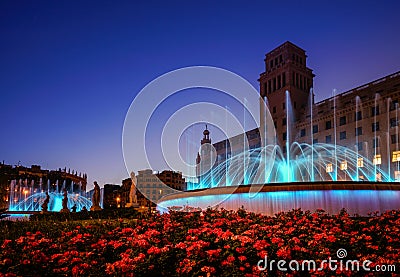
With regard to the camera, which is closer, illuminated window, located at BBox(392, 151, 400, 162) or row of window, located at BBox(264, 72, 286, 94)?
illuminated window, located at BBox(392, 151, 400, 162)

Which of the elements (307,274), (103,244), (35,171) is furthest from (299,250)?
(35,171)

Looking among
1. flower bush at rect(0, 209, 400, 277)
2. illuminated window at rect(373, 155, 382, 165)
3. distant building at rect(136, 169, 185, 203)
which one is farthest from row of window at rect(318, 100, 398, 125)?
distant building at rect(136, 169, 185, 203)

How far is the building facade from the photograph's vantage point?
4662 cm

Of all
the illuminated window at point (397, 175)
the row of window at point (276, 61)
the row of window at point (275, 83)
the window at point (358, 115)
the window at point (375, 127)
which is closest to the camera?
the illuminated window at point (397, 175)

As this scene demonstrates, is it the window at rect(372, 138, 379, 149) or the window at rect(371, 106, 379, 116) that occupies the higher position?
the window at rect(371, 106, 379, 116)

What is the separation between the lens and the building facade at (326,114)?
46625 mm

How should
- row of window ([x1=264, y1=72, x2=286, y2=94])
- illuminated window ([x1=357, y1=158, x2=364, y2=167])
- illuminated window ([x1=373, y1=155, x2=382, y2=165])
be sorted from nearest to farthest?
illuminated window ([x1=373, y1=155, x2=382, y2=165])
illuminated window ([x1=357, y1=158, x2=364, y2=167])
row of window ([x1=264, y1=72, x2=286, y2=94])

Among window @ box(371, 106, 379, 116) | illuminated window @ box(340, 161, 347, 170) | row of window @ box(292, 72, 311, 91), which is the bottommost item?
illuminated window @ box(340, 161, 347, 170)

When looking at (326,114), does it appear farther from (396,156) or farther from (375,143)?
(396,156)

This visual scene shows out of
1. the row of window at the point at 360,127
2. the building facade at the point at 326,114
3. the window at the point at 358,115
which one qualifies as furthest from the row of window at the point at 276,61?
the window at the point at 358,115

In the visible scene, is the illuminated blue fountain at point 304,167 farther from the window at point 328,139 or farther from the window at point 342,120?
the window at point 342,120

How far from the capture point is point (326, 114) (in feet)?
184

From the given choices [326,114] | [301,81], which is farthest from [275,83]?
[326,114]

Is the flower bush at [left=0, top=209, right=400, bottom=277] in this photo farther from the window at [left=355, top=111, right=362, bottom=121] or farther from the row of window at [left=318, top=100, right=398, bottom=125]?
the window at [left=355, top=111, right=362, bottom=121]
